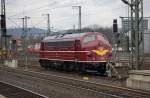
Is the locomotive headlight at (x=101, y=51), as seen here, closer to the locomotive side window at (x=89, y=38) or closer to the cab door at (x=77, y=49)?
the locomotive side window at (x=89, y=38)

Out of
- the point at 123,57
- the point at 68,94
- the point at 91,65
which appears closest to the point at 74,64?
the point at 91,65

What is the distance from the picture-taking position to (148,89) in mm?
20125

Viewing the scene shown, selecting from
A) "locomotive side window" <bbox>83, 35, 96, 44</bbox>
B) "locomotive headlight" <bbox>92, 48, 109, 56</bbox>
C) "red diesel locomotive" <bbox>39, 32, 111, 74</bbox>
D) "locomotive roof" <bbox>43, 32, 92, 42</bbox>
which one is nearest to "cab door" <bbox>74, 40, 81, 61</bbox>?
"red diesel locomotive" <bbox>39, 32, 111, 74</bbox>

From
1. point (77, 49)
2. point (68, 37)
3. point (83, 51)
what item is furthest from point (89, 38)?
point (68, 37)

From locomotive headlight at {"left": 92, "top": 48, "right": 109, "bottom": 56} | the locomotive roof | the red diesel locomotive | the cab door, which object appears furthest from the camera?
the locomotive roof

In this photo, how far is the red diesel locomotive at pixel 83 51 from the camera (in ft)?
100

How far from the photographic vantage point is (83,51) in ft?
102

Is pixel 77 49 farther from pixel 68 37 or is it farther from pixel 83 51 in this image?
pixel 68 37

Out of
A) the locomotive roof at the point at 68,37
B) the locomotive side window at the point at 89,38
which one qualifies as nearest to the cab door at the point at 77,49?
the locomotive roof at the point at 68,37

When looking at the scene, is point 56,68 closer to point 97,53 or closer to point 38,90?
point 97,53

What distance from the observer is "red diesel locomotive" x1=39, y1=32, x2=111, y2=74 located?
100 feet

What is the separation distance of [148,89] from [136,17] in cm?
693

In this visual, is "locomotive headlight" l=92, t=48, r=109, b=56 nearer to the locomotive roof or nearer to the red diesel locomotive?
→ the red diesel locomotive

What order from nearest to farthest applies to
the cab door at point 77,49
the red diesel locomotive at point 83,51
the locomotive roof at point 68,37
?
the red diesel locomotive at point 83,51
the cab door at point 77,49
the locomotive roof at point 68,37
